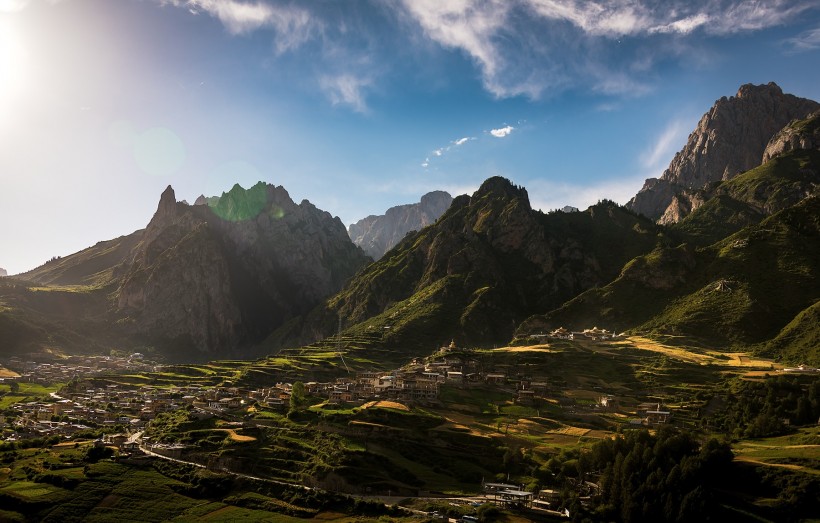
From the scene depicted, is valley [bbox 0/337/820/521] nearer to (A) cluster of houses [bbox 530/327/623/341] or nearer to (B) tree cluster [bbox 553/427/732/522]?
(B) tree cluster [bbox 553/427/732/522]

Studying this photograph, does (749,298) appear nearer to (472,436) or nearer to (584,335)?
(584,335)

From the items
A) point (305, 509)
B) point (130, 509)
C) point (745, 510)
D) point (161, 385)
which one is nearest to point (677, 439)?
point (745, 510)

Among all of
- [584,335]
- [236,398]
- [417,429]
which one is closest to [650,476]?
[417,429]

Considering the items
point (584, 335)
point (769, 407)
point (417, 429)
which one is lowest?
point (417, 429)

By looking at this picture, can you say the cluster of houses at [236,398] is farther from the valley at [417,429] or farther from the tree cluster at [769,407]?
the tree cluster at [769,407]

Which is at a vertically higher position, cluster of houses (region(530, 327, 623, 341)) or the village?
cluster of houses (region(530, 327, 623, 341))

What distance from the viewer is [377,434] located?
97000mm

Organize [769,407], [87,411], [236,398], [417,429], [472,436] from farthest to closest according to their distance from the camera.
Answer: [236,398] → [87,411] → [769,407] → [417,429] → [472,436]

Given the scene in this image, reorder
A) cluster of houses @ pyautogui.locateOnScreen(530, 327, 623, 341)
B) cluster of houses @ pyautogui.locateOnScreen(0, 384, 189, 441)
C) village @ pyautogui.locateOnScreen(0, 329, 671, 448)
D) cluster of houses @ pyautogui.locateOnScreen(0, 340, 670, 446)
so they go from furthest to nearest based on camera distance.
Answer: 1. cluster of houses @ pyautogui.locateOnScreen(530, 327, 623, 341)
2. cluster of houses @ pyautogui.locateOnScreen(0, 340, 670, 446)
3. village @ pyautogui.locateOnScreen(0, 329, 671, 448)
4. cluster of houses @ pyautogui.locateOnScreen(0, 384, 189, 441)

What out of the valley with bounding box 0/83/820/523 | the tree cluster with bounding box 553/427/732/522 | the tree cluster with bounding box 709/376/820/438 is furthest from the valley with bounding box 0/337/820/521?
the tree cluster with bounding box 553/427/732/522

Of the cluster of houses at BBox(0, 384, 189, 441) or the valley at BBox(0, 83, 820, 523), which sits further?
the cluster of houses at BBox(0, 384, 189, 441)

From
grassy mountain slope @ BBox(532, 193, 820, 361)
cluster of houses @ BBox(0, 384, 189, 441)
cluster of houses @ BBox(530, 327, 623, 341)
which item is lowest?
cluster of houses @ BBox(0, 384, 189, 441)

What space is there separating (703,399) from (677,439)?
38.2m

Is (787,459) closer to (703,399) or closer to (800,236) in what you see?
(703,399)
